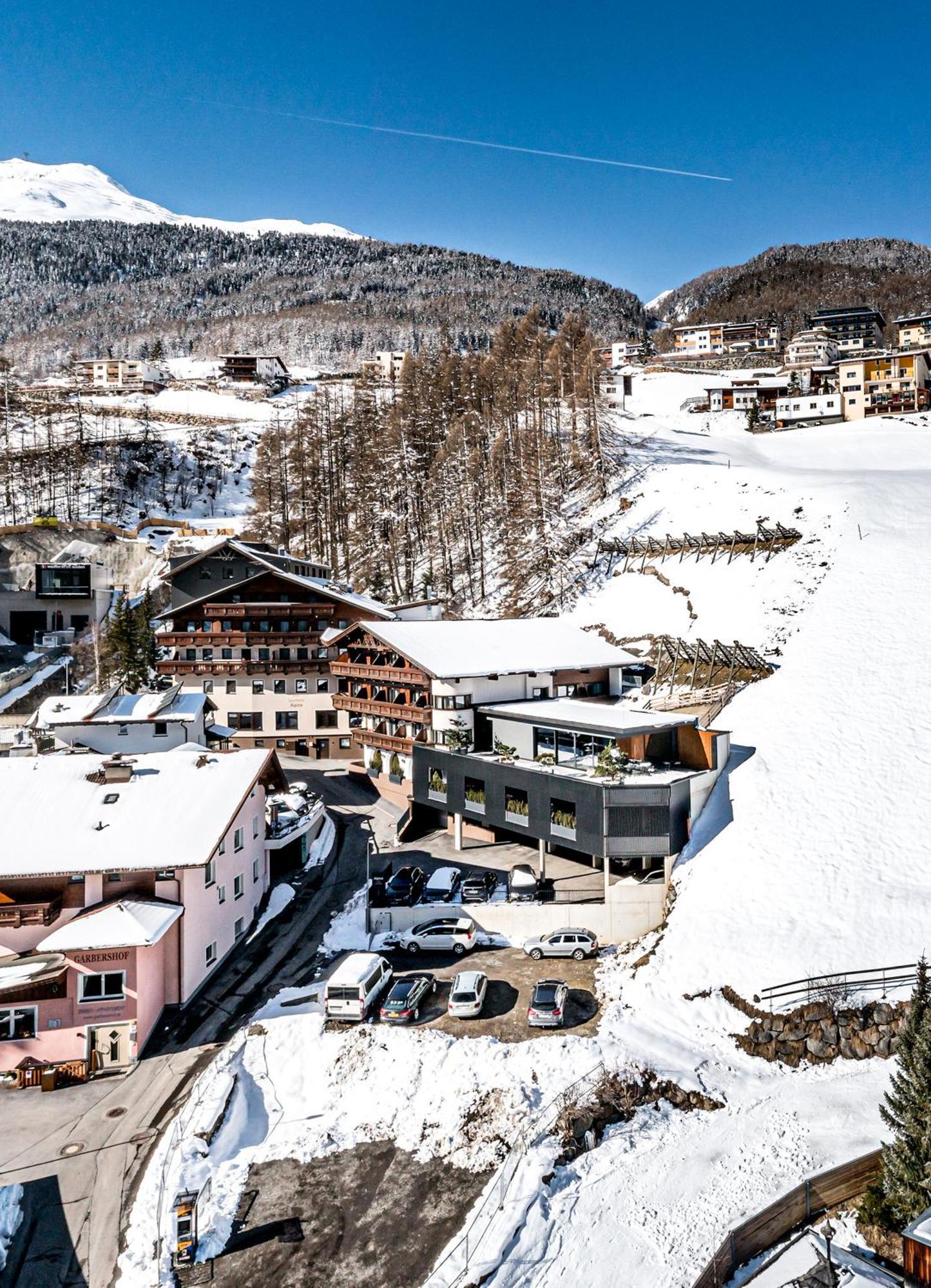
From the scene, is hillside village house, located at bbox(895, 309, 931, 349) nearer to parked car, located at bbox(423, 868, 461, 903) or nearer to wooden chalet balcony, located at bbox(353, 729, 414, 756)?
wooden chalet balcony, located at bbox(353, 729, 414, 756)

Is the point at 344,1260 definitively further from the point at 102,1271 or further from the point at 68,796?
the point at 68,796

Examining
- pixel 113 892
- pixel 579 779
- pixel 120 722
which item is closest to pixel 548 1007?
pixel 579 779

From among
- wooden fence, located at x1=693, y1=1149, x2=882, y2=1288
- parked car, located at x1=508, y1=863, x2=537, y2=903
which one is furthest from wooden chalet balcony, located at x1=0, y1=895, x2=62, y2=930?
wooden fence, located at x1=693, y1=1149, x2=882, y2=1288

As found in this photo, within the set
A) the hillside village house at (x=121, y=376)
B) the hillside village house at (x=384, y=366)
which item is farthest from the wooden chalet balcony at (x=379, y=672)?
the hillside village house at (x=121, y=376)

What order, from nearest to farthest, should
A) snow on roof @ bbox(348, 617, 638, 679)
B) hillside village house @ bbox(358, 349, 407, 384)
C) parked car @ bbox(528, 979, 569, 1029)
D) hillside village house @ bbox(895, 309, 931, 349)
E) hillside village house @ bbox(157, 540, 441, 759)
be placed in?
parked car @ bbox(528, 979, 569, 1029), snow on roof @ bbox(348, 617, 638, 679), hillside village house @ bbox(157, 540, 441, 759), hillside village house @ bbox(895, 309, 931, 349), hillside village house @ bbox(358, 349, 407, 384)

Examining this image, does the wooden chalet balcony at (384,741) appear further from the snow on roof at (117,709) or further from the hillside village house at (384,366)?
the hillside village house at (384,366)

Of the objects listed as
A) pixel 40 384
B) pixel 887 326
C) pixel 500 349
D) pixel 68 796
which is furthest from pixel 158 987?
pixel 887 326
